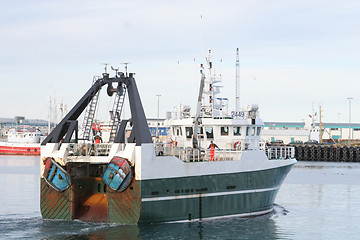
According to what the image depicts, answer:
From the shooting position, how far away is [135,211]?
76.4 feet

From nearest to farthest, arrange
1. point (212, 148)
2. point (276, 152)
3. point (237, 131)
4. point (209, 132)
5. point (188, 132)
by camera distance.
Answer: point (212, 148) < point (209, 132) < point (237, 131) < point (188, 132) < point (276, 152)

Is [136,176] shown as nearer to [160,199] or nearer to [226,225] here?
[160,199]

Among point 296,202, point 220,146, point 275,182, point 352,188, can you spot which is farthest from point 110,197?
point 352,188

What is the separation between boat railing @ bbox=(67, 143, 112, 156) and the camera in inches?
987

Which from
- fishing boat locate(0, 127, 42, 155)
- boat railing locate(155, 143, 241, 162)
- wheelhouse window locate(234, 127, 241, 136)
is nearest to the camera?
boat railing locate(155, 143, 241, 162)

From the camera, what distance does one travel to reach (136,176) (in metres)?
23.0

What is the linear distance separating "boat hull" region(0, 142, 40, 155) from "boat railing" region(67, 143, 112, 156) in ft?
292

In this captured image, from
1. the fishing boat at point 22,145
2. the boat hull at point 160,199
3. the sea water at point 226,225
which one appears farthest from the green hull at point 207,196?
the fishing boat at point 22,145

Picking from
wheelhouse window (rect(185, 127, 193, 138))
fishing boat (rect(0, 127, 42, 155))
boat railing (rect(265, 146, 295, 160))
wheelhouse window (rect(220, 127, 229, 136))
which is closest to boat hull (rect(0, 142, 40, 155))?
fishing boat (rect(0, 127, 42, 155))

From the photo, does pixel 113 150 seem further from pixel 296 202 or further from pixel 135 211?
pixel 296 202

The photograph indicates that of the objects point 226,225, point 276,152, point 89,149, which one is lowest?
point 226,225

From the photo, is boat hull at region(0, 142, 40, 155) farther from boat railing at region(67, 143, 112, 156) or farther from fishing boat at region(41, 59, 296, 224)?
boat railing at region(67, 143, 112, 156)

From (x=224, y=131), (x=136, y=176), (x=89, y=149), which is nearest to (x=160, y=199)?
(x=136, y=176)

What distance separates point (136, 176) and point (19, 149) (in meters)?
94.2
